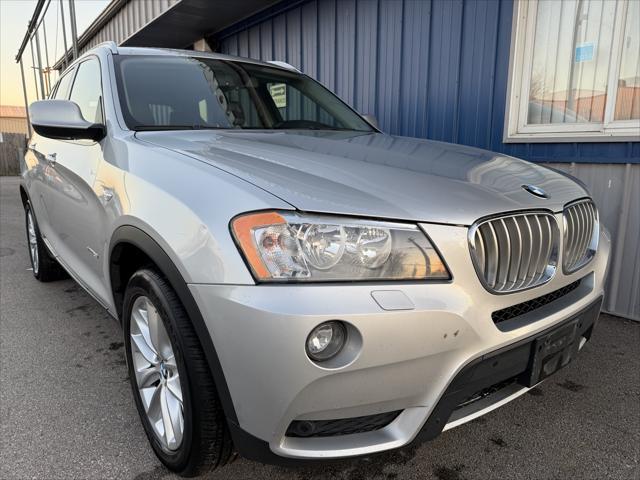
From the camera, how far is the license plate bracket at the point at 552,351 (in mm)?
1633

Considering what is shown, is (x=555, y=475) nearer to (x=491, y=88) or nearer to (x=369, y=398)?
(x=369, y=398)

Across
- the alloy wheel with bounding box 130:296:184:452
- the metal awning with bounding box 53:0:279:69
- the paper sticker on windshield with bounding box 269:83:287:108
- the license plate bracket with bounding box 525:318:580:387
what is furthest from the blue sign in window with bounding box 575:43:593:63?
the metal awning with bounding box 53:0:279:69

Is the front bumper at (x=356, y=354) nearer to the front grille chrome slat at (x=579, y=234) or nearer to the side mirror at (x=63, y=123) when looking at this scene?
the front grille chrome slat at (x=579, y=234)

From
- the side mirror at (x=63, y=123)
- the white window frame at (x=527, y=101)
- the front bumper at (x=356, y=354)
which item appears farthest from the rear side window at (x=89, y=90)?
the white window frame at (x=527, y=101)

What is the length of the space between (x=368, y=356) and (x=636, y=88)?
3321mm

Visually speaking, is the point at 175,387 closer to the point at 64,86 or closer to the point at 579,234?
the point at 579,234

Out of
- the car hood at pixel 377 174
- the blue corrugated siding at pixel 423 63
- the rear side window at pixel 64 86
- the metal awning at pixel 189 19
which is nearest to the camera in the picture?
the car hood at pixel 377 174

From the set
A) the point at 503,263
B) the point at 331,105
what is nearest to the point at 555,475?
the point at 503,263

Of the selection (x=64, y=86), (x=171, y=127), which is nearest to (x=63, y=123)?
(x=171, y=127)

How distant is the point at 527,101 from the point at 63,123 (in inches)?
136

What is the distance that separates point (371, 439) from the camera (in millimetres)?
1423

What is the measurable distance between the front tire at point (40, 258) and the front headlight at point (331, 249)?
3.24 m

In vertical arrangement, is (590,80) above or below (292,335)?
above

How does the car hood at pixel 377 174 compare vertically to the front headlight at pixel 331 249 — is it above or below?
above
